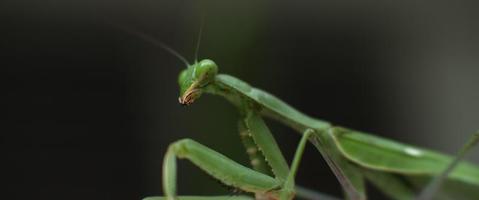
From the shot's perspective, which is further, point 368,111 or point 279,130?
point 368,111

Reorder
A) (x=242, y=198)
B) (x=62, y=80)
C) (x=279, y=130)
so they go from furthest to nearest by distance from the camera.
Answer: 1. (x=62, y=80)
2. (x=279, y=130)
3. (x=242, y=198)

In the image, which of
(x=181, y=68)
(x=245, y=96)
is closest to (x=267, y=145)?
(x=245, y=96)

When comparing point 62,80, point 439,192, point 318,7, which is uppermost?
point 318,7

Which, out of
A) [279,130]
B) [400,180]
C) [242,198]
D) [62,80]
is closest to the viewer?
[242,198]

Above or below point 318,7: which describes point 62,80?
below

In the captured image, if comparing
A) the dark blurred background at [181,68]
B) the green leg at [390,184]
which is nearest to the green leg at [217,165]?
the green leg at [390,184]

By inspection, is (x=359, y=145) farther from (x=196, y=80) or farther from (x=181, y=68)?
(x=181, y=68)

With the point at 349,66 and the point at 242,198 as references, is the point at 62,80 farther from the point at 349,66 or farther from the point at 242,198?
the point at 242,198

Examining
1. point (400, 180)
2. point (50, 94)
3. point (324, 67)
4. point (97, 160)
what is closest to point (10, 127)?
point (50, 94)
